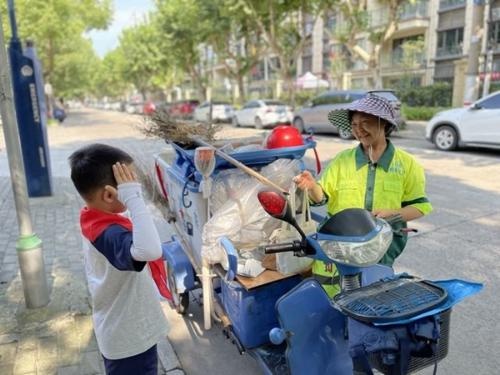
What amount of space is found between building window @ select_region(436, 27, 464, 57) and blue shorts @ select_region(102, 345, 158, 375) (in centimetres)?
3236

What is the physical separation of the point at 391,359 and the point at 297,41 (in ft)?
71.4

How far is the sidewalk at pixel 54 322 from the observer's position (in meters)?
2.61

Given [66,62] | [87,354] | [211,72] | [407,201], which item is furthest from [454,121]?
[211,72]

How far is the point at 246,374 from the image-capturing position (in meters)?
2.62

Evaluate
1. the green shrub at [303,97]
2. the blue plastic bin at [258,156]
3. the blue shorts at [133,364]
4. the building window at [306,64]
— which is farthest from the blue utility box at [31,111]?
the building window at [306,64]

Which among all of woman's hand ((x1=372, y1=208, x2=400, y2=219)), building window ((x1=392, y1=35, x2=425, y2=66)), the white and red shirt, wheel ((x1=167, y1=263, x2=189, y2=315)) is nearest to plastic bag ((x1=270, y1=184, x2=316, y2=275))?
woman's hand ((x1=372, y1=208, x2=400, y2=219))

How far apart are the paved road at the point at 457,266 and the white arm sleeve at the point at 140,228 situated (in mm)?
1507

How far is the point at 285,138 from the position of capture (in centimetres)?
270

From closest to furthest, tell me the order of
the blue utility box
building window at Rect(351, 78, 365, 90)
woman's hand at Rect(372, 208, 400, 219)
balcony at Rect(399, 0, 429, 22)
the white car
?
woman's hand at Rect(372, 208, 400, 219) → the blue utility box → the white car → balcony at Rect(399, 0, 429, 22) → building window at Rect(351, 78, 365, 90)

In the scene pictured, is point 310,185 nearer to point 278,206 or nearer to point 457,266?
point 278,206

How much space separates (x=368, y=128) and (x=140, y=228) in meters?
1.31

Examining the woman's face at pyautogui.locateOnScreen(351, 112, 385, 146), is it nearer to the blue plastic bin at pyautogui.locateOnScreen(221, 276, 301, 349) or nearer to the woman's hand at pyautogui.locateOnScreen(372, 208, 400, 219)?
the woman's hand at pyautogui.locateOnScreen(372, 208, 400, 219)

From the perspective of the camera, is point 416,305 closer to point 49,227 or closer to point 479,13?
point 49,227

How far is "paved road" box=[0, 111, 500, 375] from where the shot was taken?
107 inches
